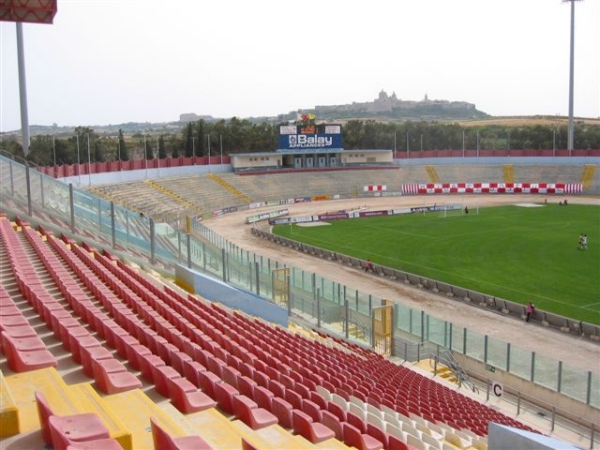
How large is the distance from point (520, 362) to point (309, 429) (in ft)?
40.5

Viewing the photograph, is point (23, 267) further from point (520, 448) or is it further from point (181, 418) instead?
point (520, 448)

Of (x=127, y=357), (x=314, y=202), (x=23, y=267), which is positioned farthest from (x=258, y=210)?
(x=127, y=357)

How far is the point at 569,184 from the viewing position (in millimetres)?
73125

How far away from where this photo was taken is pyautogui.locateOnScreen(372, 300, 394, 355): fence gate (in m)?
19.2

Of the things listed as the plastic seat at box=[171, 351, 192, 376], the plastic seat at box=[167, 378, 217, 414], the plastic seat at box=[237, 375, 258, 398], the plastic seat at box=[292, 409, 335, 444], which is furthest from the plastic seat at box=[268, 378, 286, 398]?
the plastic seat at box=[167, 378, 217, 414]

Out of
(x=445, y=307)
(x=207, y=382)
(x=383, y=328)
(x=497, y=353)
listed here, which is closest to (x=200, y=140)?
(x=445, y=307)

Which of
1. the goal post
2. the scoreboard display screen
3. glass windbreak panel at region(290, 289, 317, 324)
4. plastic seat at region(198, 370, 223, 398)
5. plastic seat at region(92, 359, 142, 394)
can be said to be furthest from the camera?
the scoreboard display screen

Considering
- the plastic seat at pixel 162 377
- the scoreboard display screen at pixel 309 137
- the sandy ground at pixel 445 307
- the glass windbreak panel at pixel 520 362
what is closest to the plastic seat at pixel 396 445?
the plastic seat at pixel 162 377

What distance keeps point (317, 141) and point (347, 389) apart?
68.8m

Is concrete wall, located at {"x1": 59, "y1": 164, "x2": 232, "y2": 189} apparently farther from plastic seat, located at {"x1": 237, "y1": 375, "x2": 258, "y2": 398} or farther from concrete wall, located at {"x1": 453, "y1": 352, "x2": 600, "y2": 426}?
plastic seat, located at {"x1": 237, "y1": 375, "x2": 258, "y2": 398}

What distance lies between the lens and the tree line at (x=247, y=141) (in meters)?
85.8

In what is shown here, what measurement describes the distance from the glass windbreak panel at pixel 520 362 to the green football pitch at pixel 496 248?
30.9ft

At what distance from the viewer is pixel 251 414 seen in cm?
653

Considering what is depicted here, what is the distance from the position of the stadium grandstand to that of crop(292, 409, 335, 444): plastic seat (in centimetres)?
2
